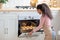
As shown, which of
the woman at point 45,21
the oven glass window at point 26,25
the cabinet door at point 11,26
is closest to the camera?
the woman at point 45,21

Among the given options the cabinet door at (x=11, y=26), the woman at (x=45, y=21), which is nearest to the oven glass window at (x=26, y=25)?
the cabinet door at (x=11, y=26)

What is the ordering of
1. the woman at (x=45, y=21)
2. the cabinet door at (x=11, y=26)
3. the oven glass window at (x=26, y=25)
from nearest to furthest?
1. the woman at (x=45, y=21)
2. the cabinet door at (x=11, y=26)
3. the oven glass window at (x=26, y=25)

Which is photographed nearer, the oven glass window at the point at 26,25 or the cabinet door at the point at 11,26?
the cabinet door at the point at 11,26

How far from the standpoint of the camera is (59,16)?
4.59 meters

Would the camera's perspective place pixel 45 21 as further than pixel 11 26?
No

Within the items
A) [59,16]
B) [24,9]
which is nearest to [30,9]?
[24,9]

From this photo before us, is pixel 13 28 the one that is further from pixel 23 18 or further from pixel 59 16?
pixel 59 16

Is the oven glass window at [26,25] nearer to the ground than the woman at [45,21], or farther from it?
nearer to the ground

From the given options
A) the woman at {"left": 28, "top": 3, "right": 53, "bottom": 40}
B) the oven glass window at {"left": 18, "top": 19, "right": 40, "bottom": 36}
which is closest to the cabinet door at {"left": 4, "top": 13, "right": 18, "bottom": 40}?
the oven glass window at {"left": 18, "top": 19, "right": 40, "bottom": 36}

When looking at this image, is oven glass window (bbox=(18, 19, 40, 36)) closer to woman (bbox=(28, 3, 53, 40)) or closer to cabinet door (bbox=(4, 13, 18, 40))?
cabinet door (bbox=(4, 13, 18, 40))

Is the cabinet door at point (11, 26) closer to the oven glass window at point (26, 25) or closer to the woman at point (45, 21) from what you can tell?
the oven glass window at point (26, 25)

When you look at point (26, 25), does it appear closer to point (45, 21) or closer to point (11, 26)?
point (11, 26)

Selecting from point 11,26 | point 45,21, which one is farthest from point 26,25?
point 45,21

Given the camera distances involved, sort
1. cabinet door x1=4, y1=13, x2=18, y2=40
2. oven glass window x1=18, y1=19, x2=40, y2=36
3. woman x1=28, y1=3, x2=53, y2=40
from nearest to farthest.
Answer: woman x1=28, y1=3, x2=53, y2=40, cabinet door x1=4, y1=13, x2=18, y2=40, oven glass window x1=18, y1=19, x2=40, y2=36
